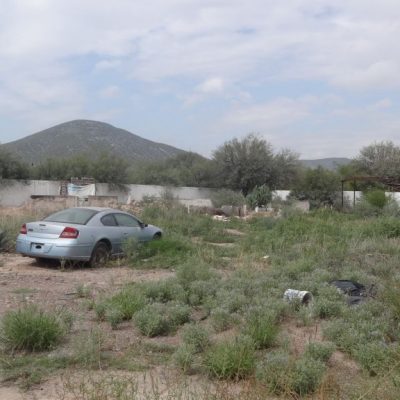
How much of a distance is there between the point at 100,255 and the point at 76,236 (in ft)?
3.07

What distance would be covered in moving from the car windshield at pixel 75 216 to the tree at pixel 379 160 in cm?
5094

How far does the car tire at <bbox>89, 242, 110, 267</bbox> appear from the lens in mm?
13609

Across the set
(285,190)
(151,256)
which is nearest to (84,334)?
(151,256)

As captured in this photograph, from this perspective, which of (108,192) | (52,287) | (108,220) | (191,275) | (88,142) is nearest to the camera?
(191,275)

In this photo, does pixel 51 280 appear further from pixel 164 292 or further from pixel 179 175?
pixel 179 175

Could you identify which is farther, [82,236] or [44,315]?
[82,236]

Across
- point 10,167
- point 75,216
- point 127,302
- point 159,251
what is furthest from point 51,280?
point 10,167

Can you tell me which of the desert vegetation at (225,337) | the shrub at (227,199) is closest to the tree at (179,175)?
the shrub at (227,199)

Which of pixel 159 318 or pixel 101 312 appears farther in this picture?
pixel 101 312

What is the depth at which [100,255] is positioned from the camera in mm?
13898

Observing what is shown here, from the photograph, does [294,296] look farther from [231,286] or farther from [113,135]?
[113,135]

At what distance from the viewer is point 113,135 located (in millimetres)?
106250

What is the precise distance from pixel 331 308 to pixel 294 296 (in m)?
0.74

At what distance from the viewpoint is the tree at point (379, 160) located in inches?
2437
